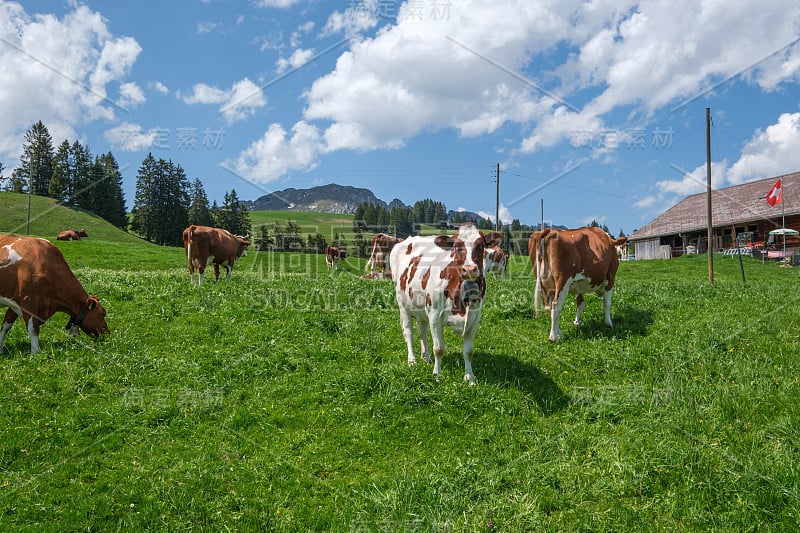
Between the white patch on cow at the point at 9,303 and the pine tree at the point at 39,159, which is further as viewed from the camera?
the pine tree at the point at 39,159

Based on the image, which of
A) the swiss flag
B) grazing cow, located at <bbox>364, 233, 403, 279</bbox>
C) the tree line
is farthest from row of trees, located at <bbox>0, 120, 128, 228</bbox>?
the swiss flag

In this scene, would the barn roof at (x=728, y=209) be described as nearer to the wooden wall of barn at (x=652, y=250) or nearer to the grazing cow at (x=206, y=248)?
the wooden wall of barn at (x=652, y=250)

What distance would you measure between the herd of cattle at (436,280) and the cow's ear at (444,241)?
0.02 meters

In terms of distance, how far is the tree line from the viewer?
8075cm

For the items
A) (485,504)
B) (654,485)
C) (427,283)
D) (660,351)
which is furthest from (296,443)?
(660,351)

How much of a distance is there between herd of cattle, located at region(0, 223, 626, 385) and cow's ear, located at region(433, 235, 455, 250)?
2 centimetres

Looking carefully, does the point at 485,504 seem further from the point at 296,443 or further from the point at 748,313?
the point at 748,313

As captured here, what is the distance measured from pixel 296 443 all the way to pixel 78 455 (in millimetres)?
2782

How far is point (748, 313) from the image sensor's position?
36.5ft

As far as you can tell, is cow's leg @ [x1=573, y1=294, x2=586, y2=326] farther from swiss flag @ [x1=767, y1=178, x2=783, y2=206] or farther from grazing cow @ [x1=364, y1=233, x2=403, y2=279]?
swiss flag @ [x1=767, y1=178, x2=783, y2=206]

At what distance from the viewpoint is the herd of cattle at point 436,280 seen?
7820 millimetres

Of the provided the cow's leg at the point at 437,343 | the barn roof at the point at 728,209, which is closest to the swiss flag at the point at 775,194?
the barn roof at the point at 728,209

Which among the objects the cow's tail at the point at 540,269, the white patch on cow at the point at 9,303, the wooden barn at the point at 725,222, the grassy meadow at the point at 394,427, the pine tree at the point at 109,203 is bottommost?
the grassy meadow at the point at 394,427

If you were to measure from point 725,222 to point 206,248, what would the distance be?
159 feet
